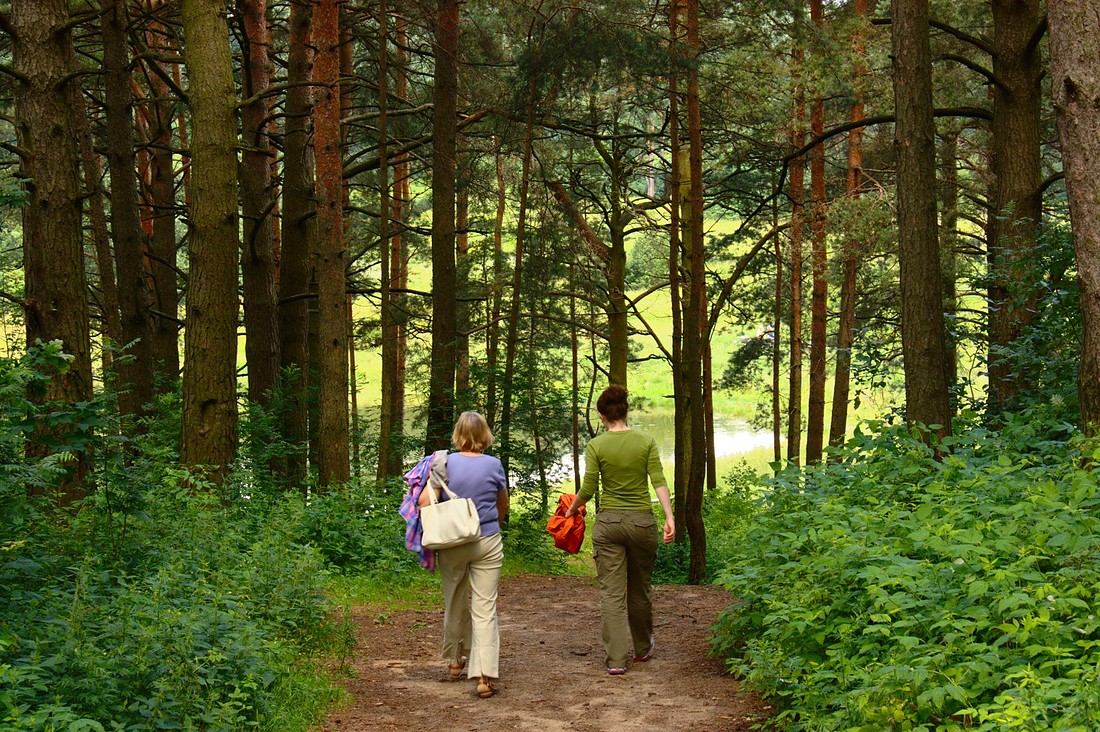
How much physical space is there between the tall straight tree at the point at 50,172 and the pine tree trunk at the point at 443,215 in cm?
572

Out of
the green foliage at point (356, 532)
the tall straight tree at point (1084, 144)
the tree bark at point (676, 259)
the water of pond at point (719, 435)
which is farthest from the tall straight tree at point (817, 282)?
the water of pond at point (719, 435)

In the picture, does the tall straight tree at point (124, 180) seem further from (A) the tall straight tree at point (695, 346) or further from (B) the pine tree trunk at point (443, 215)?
(A) the tall straight tree at point (695, 346)

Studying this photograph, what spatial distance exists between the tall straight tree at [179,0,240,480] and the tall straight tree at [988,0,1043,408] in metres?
7.63

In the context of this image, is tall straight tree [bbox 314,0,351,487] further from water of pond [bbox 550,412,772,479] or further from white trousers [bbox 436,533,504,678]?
water of pond [bbox 550,412,772,479]

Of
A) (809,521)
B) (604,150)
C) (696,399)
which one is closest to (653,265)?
(604,150)

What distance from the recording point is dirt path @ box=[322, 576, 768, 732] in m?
6.14

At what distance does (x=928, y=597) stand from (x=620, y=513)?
2575 mm

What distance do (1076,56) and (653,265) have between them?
90.6 ft

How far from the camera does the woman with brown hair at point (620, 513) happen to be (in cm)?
740

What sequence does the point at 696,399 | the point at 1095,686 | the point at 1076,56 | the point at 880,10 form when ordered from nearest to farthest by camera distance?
the point at 1095,686, the point at 1076,56, the point at 696,399, the point at 880,10

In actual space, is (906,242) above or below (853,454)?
above

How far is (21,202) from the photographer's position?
6973 millimetres

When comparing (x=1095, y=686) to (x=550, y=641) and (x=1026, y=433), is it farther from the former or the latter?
(x=550, y=641)

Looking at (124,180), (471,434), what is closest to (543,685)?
(471,434)
